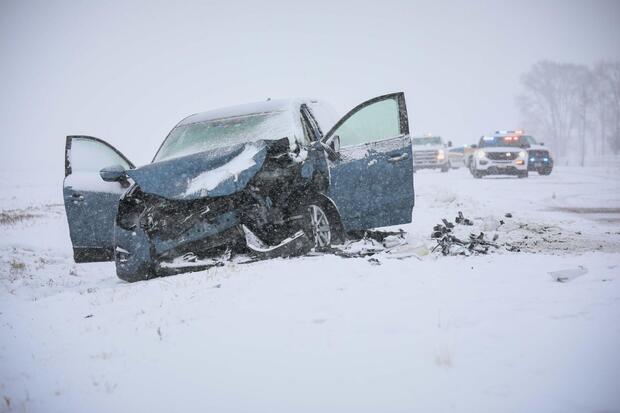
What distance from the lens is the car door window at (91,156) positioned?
549cm

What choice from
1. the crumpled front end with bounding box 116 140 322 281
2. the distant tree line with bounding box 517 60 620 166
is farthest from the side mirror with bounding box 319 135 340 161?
the distant tree line with bounding box 517 60 620 166

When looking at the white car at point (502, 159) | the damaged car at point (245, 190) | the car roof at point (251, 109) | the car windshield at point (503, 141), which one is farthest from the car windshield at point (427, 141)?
the damaged car at point (245, 190)

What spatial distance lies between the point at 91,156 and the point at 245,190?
2505 millimetres

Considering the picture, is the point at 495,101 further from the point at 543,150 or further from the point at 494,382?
the point at 494,382

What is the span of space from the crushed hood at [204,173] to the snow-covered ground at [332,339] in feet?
2.69

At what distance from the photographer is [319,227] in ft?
16.6

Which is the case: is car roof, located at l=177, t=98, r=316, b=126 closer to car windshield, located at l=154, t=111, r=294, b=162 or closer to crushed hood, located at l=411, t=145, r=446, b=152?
car windshield, located at l=154, t=111, r=294, b=162

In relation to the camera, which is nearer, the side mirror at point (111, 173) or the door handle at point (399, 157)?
the side mirror at point (111, 173)

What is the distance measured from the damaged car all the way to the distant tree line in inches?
2306

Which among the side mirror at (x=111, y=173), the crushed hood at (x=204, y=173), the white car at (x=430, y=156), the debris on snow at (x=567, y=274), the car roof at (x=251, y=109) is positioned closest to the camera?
the debris on snow at (x=567, y=274)

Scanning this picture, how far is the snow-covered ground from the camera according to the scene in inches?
78.6

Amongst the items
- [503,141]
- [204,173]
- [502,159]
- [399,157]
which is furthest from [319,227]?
[503,141]

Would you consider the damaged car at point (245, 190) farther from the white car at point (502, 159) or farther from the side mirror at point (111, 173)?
the white car at point (502, 159)

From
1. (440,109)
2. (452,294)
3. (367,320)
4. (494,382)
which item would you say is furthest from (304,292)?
(440,109)
